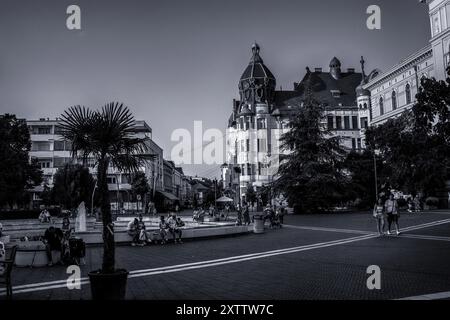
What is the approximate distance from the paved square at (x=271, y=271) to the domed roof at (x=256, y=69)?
71.5 metres

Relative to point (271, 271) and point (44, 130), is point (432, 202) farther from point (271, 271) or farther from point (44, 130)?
point (44, 130)

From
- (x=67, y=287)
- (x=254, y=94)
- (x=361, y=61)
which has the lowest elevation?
(x=67, y=287)

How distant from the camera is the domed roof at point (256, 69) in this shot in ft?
285

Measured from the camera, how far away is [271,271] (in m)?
11.2

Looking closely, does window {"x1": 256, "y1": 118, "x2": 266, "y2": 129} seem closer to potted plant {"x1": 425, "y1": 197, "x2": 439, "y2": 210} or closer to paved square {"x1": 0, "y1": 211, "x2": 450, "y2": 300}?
potted plant {"x1": 425, "y1": 197, "x2": 439, "y2": 210}

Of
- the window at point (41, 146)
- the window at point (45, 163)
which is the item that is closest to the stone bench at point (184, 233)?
the window at point (45, 163)

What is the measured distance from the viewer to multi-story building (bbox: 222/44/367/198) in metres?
81.5

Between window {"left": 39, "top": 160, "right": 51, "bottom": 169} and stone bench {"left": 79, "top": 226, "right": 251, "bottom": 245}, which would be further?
window {"left": 39, "top": 160, "right": 51, "bottom": 169}

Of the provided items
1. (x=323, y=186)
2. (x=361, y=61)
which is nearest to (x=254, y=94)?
(x=361, y=61)

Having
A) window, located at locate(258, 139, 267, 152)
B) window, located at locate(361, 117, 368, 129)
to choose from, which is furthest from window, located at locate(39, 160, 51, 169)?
window, located at locate(361, 117, 368, 129)

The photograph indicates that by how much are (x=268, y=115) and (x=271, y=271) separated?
245ft
